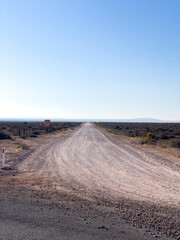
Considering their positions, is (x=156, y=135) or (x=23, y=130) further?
(x=23, y=130)

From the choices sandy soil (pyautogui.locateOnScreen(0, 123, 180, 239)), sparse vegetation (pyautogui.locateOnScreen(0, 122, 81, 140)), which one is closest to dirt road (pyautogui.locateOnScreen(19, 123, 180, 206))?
sandy soil (pyautogui.locateOnScreen(0, 123, 180, 239))

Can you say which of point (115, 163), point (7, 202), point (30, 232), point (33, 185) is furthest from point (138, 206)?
point (115, 163)

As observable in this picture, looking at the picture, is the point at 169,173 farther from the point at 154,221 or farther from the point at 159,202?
the point at 154,221

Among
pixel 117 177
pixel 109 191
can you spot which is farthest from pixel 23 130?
pixel 109 191

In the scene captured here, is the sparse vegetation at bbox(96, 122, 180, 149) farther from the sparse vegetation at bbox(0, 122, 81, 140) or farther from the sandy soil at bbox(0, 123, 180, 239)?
the sparse vegetation at bbox(0, 122, 81, 140)

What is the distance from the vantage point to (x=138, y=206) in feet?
25.0

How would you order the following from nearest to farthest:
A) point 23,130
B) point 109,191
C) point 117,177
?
point 109,191 < point 117,177 < point 23,130

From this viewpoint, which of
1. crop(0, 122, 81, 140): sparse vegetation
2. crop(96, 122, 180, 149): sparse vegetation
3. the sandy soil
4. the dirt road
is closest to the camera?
the sandy soil

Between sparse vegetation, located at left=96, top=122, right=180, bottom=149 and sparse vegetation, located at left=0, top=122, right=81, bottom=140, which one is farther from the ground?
sparse vegetation, located at left=0, top=122, right=81, bottom=140

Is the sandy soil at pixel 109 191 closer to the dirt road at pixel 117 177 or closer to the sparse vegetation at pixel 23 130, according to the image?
the dirt road at pixel 117 177

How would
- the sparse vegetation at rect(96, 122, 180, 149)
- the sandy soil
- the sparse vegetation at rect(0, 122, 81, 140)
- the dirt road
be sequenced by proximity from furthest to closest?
the sparse vegetation at rect(0, 122, 81, 140), the sparse vegetation at rect(96, 122, 180, 149), the dirt road, the sandy soil

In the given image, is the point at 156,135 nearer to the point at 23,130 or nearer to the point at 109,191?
the point at 23,130

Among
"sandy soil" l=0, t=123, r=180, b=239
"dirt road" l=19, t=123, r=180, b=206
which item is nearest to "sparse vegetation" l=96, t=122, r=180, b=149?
"dirt road" l=19, t=123, r=180, b=206

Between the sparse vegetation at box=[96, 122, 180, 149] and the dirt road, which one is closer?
the dirt road
